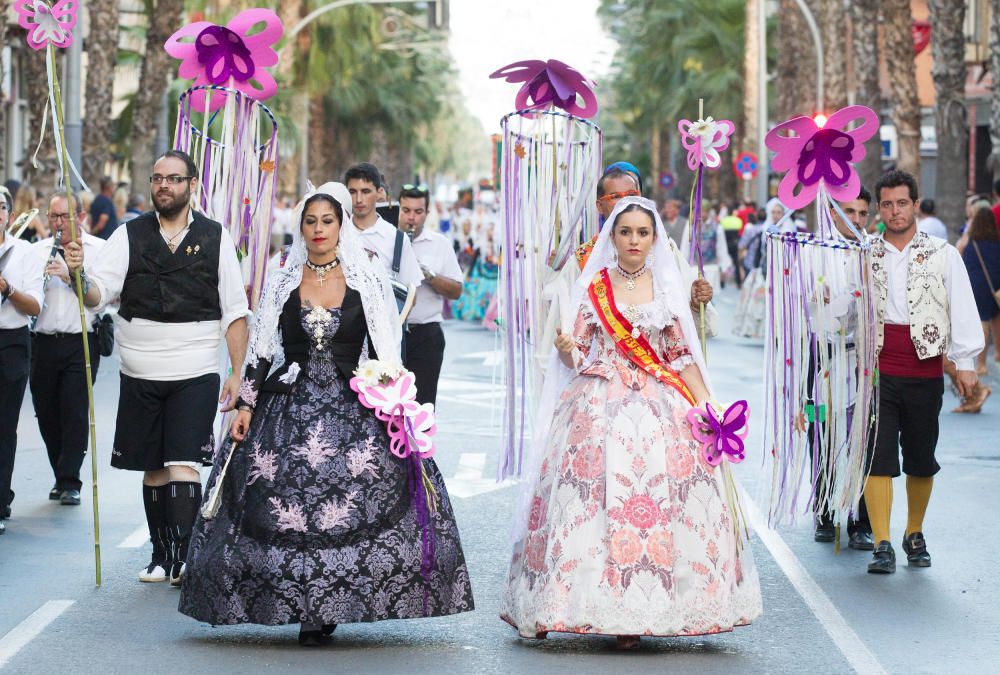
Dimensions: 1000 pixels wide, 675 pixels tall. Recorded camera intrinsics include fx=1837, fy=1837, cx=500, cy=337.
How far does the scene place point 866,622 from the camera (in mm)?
7797

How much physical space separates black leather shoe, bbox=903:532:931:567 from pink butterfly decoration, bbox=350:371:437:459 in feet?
10.1

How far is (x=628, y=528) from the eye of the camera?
6965 millimetres

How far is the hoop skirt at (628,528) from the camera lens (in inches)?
272

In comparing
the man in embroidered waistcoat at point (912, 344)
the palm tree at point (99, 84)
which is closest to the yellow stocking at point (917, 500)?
the man in embroidered waistcoat at point (912, 344)

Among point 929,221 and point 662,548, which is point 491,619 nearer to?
point 662,548

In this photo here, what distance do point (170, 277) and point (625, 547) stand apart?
8.61 feet

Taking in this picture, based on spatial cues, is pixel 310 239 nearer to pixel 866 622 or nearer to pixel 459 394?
pixel 866 622

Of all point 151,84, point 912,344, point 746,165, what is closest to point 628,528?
point 912,344

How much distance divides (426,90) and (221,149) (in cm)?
4876

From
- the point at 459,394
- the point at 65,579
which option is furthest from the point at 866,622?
the point at 459,394

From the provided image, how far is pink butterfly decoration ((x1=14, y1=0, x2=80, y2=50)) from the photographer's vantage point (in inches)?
337

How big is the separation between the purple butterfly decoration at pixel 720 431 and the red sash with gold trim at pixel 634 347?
15 centimetres

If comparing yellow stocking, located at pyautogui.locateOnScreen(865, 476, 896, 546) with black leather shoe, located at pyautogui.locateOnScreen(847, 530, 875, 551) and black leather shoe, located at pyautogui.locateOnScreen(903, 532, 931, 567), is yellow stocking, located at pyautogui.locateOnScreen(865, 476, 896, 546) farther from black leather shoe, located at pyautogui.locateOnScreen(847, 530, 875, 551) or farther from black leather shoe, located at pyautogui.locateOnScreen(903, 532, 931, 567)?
black leather shoe, located at pyautogui.locateOnScreen(847, 530, 875, 551)

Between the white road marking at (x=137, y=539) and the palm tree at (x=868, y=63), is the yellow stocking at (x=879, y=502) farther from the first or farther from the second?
the palm tree at (x=868, y=63)
